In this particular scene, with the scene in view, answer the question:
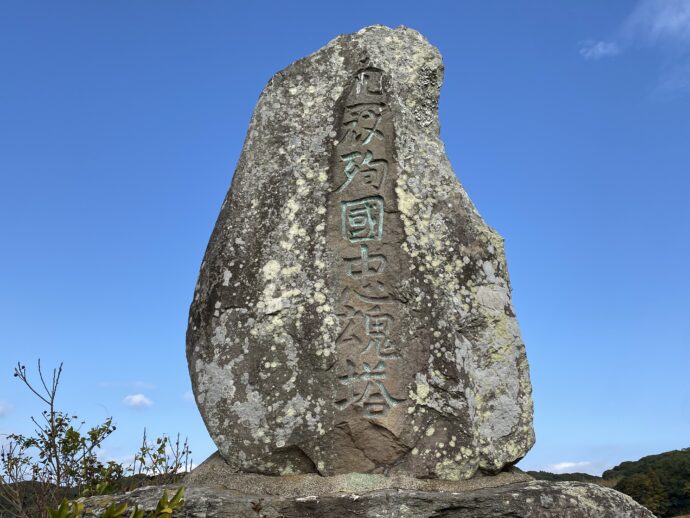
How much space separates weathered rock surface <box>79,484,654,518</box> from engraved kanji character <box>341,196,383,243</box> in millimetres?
1722

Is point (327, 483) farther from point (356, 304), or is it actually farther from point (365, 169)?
point (365, 169)

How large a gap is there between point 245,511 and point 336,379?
3.26 ft

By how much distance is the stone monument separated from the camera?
4.30m

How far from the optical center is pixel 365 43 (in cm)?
538

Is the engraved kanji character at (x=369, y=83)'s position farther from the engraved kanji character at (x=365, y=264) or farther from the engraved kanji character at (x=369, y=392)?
the engraved kanji character at (x=369, y=392)

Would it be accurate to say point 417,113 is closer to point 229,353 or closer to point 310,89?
point 310,89

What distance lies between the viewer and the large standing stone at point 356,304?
14.5 ft

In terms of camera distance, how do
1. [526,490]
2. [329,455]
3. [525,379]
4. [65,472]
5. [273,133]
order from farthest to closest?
[65,472], [273,133], [525,379], [329,455], [526,490]

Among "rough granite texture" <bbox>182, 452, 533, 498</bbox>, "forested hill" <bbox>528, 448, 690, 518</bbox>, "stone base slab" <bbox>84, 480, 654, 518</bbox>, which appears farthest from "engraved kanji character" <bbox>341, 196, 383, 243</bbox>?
"forested hill" <bbox>528, 448, 690, 518</bbox>

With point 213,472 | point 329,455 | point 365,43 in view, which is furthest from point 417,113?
point 213,472

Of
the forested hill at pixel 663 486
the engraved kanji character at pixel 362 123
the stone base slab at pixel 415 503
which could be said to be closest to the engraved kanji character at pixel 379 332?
the stone base slab at pixel 415 503

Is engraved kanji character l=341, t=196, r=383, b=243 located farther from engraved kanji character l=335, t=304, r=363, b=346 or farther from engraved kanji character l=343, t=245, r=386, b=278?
engraved kanji character l=335, t=304, r=363, b=346

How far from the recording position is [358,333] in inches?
180

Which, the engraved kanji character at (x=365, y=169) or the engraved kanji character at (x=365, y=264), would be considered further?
the engraved kanji character at (x=365, y=169)
